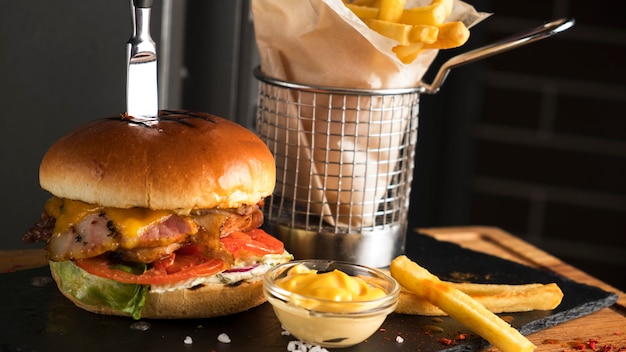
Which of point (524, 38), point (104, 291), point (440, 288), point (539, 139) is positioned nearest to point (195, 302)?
point (104, 291)

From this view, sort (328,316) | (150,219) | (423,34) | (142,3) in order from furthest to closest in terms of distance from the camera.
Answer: (423,34), (142,3), (150,219), (328,316)

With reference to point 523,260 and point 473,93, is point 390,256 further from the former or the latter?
point 473,93

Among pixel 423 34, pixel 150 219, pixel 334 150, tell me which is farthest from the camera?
pixel 334 150

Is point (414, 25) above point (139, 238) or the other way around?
above

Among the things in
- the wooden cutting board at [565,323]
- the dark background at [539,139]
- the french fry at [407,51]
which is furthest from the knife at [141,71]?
the dark background at [539,139]

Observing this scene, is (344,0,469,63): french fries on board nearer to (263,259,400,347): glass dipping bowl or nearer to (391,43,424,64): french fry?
(391,43,424,64): french fry

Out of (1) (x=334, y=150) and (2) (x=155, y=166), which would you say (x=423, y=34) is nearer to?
(1) (x=334, y=150)
